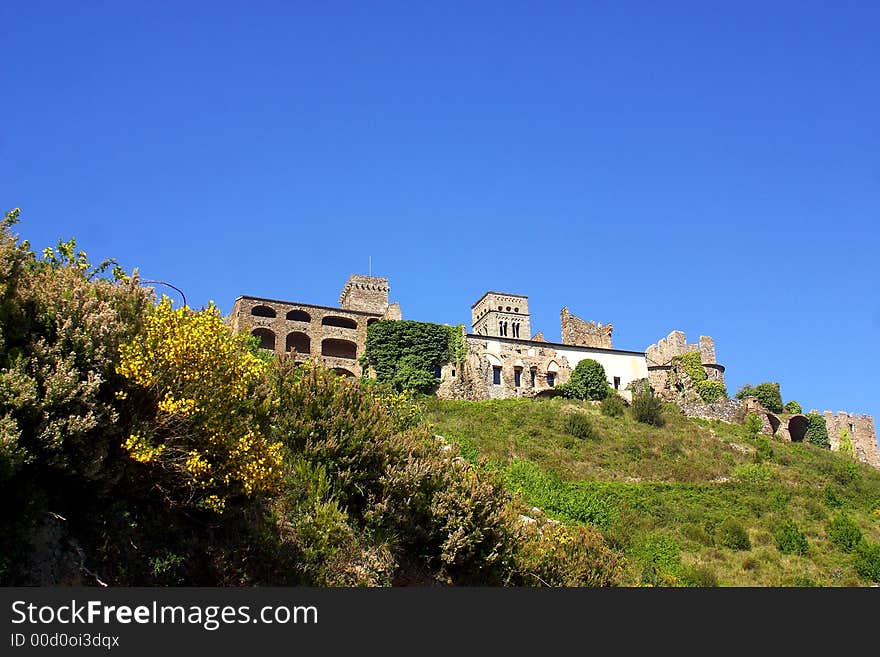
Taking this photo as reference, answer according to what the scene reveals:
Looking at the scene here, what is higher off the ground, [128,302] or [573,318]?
[573,318]

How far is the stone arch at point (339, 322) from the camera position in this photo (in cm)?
5950

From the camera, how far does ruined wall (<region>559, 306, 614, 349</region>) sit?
6531cm

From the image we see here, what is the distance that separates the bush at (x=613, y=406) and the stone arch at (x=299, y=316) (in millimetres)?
21807

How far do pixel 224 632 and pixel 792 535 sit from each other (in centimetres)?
2992

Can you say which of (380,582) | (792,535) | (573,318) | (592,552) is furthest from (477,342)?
(380,582)

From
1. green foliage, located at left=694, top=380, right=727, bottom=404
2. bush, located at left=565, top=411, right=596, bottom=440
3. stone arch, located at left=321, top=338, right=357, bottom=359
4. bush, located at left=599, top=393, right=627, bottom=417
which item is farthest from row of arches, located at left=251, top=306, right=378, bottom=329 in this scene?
green foliage, located at left=694, top=380, right=727, bottom=404

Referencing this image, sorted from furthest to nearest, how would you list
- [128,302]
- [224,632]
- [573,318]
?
1. [573,318]
2. [128,302]
3. [224,632]

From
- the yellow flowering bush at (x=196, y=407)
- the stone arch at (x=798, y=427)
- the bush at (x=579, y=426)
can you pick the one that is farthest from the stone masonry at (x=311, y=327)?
the yellow flowering bush at (x=196, y=407)

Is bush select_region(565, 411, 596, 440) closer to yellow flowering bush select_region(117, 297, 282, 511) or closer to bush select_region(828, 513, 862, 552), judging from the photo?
bush select_region(828, 513, 862, 552)

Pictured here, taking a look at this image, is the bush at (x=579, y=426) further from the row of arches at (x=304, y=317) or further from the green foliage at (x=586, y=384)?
the row of arches at (x=304, y=317)

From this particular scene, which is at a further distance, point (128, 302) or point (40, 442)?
point (128, 302)

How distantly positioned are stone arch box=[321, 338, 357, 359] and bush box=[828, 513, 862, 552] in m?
34.3

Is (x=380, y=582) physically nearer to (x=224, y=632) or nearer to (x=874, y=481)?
(x=224, y=632)

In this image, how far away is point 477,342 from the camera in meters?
59.8
